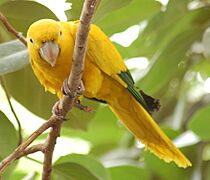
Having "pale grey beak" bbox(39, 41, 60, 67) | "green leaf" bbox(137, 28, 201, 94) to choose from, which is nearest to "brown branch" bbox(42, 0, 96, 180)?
"pale grey beak" bbox(39, 41, 60, 67)

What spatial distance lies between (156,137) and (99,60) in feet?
0.96

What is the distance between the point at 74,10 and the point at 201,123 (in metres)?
0.46

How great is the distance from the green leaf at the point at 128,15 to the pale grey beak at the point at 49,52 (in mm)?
329

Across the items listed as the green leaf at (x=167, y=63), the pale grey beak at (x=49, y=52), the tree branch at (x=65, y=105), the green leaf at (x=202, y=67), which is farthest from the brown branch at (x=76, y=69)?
the green leaf at (x=202, y=67)

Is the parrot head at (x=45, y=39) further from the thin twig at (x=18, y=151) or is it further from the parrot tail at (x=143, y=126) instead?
the parrot tail at (x=143, y=126)

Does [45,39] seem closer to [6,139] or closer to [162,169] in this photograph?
[6,139]

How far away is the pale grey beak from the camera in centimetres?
133

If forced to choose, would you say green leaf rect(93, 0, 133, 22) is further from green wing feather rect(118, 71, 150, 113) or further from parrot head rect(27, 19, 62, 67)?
green wing feather rect(118, 71, 150, 113)

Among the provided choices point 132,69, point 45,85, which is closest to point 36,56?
point 45,85

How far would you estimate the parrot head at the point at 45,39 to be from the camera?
4.37ft

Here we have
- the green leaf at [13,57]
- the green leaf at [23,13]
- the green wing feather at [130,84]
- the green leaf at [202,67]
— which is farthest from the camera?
the green leaf at [202,67]

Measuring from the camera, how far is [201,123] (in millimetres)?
1529

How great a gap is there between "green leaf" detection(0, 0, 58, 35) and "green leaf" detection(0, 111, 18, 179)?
0.86ft

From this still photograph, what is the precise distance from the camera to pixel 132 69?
207 cm
